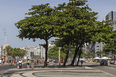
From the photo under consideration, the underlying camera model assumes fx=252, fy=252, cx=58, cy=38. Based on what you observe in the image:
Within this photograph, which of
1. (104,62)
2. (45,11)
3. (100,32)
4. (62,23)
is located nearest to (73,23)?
(62,23)

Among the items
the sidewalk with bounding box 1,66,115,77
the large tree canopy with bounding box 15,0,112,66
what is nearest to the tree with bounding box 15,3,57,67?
the large tree canopy with bounding box 15,0,112,66

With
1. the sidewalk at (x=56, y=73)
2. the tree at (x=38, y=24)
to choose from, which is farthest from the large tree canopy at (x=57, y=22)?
the sidewalk at (x=56, y=73)

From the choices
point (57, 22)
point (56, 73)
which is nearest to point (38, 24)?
point (57, 22)

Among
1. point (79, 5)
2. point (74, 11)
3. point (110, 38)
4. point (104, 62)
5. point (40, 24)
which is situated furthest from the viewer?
point (104, 62)

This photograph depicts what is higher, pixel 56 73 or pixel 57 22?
pixel 57 22

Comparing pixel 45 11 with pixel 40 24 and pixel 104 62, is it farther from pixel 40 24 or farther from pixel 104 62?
pixel 104 62

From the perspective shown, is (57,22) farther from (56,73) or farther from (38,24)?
(56,73)

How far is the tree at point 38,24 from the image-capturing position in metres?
37.4

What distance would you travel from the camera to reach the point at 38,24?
37.6 metres

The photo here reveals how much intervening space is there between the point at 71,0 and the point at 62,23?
226 inches

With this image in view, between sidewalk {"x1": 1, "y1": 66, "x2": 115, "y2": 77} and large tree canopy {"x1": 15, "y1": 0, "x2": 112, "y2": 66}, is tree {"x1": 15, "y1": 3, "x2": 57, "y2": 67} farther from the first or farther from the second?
sidewalk {"x1": 1, "y1": 66, "x2": 115, "y2": 77}

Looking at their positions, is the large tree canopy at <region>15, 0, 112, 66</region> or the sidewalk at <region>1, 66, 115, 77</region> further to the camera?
the large tree canopy at <region>15, 0, 112, 66</region>

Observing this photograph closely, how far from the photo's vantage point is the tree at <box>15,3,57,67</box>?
37.4m

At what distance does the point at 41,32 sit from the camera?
39.0 m
